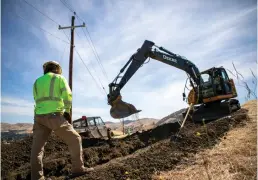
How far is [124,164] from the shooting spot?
3.46 m

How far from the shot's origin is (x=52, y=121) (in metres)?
3.21

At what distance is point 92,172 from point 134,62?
7.79 metres

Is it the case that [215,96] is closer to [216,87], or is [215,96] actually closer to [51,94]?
[216,87]

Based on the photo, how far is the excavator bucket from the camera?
30.9ft

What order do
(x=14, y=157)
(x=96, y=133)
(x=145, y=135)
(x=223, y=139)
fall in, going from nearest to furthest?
(x=223, y=139)
(x=14, y=157)
(x=145, y=135)
(x=96, y=133)

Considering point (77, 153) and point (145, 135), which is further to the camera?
point (145, 135)

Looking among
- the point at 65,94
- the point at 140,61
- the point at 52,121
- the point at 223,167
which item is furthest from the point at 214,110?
the point at 52,121

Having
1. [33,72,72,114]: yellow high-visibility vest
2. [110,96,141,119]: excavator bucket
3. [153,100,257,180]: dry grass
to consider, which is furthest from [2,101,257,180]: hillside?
[110,96,141,119]: excavator bucket

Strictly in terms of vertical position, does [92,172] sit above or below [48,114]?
below

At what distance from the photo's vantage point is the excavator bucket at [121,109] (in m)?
9.43

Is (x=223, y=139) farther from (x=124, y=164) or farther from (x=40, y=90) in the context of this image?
(x=40, y=90)

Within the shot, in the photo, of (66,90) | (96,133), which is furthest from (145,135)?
(66,90)

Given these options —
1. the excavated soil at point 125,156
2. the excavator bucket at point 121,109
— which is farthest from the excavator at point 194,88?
the excavated soil at point 125,156

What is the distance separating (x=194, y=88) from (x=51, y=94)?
9.51m
